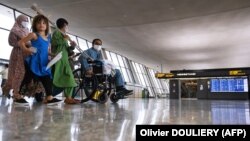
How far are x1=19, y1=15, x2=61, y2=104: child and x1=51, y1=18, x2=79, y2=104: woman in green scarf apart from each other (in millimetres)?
118

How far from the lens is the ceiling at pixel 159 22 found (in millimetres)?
11398

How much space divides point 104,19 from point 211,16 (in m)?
5.38

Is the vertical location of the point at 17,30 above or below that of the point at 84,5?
below

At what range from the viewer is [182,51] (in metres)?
21.1

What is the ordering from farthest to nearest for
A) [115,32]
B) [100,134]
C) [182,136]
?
[115,32], [100,134], [182,136]

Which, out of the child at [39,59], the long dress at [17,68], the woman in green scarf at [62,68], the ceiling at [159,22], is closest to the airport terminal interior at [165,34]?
the ceiling at [159,22]

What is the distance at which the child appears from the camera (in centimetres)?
Result: 338

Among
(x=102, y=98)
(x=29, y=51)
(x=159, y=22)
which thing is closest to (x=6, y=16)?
(x=159, y=22)

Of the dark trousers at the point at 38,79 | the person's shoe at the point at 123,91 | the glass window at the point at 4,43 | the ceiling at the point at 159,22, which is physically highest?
the ceiling at the point at 159,22

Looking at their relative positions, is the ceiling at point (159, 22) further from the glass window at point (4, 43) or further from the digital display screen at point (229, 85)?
the digital display screen at point (229, 85)

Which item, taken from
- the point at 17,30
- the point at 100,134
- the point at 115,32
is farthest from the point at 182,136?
the point at 115,32

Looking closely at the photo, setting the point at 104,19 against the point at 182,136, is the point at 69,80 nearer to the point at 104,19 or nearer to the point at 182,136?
the point at 182,136

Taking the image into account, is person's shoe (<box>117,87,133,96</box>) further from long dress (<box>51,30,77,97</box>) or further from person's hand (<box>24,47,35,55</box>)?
person's hand (<box>24,47,35,55</box>)

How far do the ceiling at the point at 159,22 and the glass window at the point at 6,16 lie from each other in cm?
61
